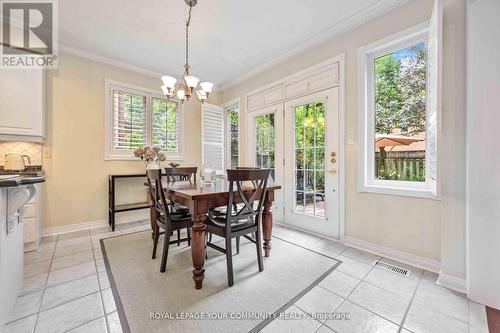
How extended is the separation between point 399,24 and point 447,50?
2.04 feet

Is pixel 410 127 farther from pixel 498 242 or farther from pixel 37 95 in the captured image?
pixel 37 95

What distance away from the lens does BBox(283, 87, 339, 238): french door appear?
2805 millimetres

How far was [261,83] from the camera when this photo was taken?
12.6ft

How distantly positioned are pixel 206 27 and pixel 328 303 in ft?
10.4

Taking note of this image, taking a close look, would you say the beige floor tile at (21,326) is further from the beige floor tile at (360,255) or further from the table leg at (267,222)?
the beige floor tile at (360,255)

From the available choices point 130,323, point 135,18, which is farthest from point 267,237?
point 135,18

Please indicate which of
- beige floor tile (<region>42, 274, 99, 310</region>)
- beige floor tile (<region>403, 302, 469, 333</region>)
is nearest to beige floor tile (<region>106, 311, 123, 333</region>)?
beige floor tile (<region>42, 274, 99, 310</region>)

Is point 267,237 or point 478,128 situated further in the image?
point 267,237

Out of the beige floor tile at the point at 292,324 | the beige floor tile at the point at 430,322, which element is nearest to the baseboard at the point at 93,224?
the beige floor tile at the point at 292,324

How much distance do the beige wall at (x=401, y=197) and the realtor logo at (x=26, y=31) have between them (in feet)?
10.6

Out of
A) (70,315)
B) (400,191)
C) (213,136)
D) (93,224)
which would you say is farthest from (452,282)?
(93,224)

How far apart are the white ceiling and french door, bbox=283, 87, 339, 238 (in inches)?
32.3

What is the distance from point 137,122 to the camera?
3768mm

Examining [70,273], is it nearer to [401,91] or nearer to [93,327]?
[93,327]
